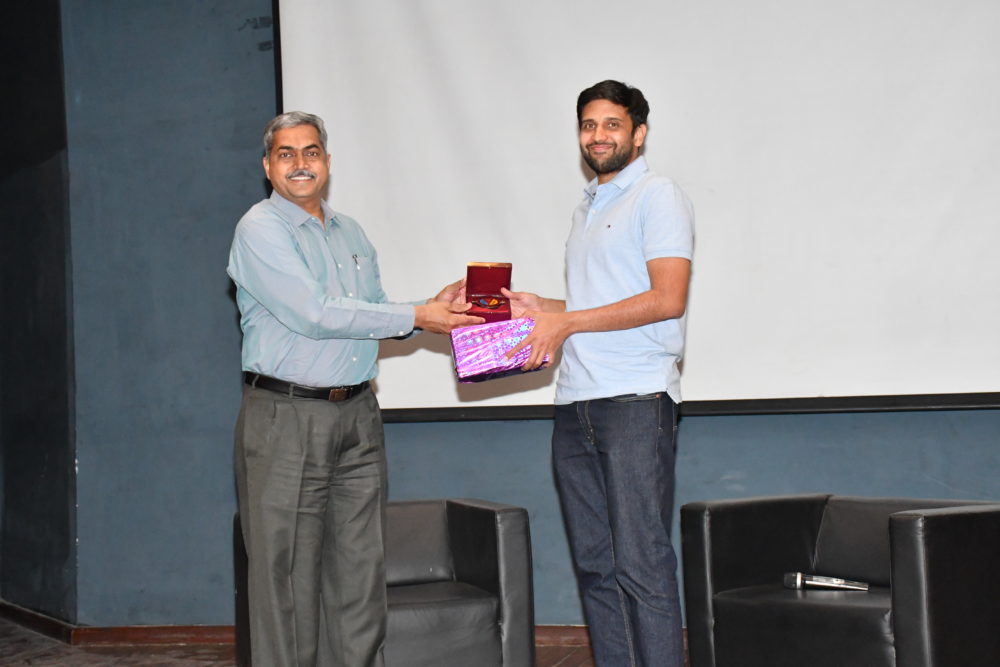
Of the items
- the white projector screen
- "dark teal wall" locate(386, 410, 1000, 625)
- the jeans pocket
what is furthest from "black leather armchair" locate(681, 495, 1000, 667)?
the jeans pocket

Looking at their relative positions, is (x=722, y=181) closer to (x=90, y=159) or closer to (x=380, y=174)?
(x=380, y=174)

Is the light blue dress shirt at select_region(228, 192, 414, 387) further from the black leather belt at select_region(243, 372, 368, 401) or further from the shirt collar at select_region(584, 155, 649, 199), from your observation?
the shirt collar at select_region(584, 155, 649, 199)

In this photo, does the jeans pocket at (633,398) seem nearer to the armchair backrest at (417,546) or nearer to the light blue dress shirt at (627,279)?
the light blue dress shirt at (627,279)

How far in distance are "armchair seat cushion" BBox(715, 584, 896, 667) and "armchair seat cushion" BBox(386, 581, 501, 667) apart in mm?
697

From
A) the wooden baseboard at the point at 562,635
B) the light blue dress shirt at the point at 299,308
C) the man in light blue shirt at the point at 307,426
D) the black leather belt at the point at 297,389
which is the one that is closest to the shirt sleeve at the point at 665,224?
the man in light blue shirt at the point at 307,426

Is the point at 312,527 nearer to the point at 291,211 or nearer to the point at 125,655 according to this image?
the point at 291,211

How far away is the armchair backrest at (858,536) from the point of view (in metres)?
3.09

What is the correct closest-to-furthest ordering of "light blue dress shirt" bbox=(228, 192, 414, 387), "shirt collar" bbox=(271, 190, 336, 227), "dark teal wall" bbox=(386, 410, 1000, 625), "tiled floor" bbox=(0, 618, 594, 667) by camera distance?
"light blue dress shirt" bbox=(228, 192, 414, 387) → "shirt collar" bbox=(271, 190, 336, 227) → "dark teal wall" bbox=(386, 410, 1000, 625) → "tiled floor" bbox=(0, 618, 594, 667)

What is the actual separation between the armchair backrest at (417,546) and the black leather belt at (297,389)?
2.96 feet

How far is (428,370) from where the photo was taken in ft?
13.2

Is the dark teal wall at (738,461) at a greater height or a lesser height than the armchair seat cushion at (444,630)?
greater

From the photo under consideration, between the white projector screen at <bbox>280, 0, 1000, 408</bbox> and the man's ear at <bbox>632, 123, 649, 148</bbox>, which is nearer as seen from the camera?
the man's ear at <bbox>632, 123, 649, 148</bbox>

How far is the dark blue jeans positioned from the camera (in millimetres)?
2537

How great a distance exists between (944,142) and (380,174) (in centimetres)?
208
